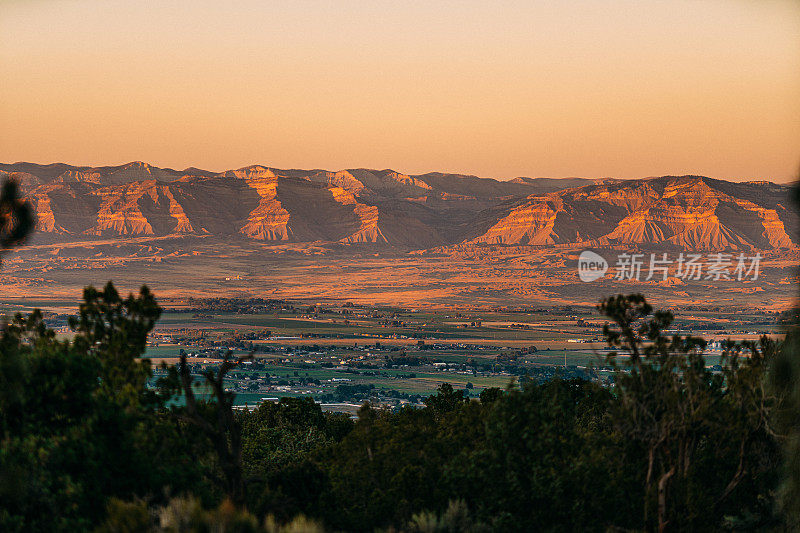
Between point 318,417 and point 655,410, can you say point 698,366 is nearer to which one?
point 655,410

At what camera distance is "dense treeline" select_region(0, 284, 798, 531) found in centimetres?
2270

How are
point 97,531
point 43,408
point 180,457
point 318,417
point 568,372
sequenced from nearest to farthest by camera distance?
point 97,531, point 43,408, point 180,457, point 318,417, point 568,372

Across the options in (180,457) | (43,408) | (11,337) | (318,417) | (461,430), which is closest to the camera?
(43,408)

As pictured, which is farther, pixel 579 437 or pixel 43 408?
pixel 579 437

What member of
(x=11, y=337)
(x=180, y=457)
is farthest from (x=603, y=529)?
(x=11, y=337)

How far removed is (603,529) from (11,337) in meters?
15.8

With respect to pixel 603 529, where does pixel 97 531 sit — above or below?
above

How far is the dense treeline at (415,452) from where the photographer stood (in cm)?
2270

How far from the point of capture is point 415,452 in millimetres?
30172

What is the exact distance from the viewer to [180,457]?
25.4 m

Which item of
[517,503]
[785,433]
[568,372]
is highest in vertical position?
[785,433]

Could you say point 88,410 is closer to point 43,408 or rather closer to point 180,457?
point 43,408

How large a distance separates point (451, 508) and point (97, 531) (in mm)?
9087

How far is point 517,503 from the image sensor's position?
88.5 ft
